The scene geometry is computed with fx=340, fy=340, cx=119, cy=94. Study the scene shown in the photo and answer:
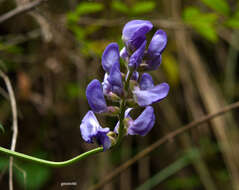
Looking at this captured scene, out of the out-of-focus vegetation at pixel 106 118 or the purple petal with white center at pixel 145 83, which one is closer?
the purple petal with white center at pixel 145 83

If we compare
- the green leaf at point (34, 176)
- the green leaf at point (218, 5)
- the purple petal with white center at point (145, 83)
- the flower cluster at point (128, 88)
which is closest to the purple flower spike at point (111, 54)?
the flower cluster at point (128, 88)

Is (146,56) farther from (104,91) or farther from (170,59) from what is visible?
(170,59)

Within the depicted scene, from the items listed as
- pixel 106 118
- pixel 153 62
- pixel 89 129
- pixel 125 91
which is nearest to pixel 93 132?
pixel 89 129

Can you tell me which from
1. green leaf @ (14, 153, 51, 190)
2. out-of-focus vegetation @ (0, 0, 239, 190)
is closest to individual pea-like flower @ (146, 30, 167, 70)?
out-of-focus vegetation @ (0, 0, 239, 190)

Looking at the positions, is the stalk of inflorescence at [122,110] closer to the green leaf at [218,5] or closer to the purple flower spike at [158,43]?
the purple flower spike at [158,43]

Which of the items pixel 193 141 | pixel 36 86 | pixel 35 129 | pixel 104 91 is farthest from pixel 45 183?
pixel 104 91

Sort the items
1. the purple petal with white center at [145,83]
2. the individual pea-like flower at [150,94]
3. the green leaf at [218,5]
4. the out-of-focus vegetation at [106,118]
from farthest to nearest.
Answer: the out-of-focus vegetation at [106,118]
the green leaf at [218,5]
the purple petal with white center at [145,83]
the individual pea-like flower at [150,94]

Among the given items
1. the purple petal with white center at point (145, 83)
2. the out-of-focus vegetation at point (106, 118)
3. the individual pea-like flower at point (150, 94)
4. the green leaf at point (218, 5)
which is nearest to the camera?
the individual pea-like flower at point (150, 94)

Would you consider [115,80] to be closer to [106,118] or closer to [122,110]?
[122,110]

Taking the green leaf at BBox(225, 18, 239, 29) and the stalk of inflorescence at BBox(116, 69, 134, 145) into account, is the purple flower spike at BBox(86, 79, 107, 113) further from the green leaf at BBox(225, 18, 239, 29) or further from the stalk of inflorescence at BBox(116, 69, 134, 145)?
the green leaf at BBox(225, 18, 239, 29)
